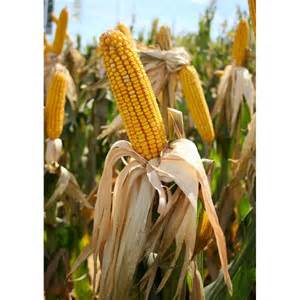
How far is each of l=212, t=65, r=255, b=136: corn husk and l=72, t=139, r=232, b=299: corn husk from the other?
0.80 meters

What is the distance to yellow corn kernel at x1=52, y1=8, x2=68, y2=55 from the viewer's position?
150 centimetres

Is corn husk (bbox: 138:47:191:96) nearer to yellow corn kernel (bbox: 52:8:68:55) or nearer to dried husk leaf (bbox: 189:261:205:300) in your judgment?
yellow corn kernel (bbox: 52:8:68:55)

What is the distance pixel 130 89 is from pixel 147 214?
0.56 ft

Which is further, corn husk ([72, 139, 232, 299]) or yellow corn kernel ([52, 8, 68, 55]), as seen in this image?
yellow corn kernel ([52, 8, 68, 55])

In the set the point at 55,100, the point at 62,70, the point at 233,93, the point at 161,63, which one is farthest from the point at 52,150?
the point at 233,93

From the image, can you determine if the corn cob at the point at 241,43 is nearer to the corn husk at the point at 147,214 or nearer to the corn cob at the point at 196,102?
the corn cob at the point at 196,102

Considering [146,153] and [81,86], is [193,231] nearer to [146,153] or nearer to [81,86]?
[146,153]

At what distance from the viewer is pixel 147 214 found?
0.85 metres

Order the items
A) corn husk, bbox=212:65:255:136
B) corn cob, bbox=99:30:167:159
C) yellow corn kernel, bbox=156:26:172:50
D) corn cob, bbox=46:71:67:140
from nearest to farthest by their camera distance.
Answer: corn cob, bbox=99:30:167:159 < corn cob, bbox=46:71:67:140 < yellow corn kernel, bbox=156:26:172:50 < corn husk, bbox=212:65:255:136

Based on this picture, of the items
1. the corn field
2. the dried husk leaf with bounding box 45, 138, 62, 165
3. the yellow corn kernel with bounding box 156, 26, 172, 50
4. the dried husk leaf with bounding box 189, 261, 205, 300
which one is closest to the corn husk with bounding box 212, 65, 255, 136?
the corn field

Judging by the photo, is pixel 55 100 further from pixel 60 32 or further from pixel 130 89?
pixel 60 32
